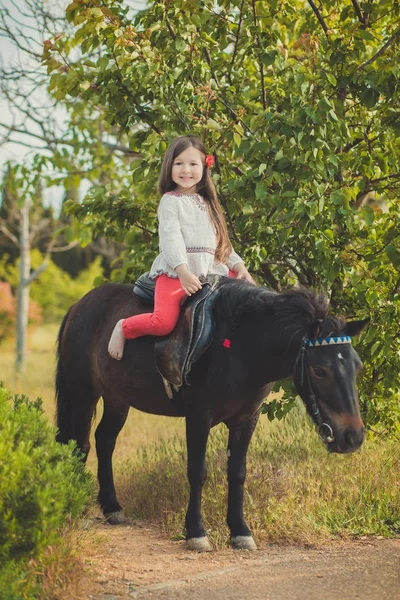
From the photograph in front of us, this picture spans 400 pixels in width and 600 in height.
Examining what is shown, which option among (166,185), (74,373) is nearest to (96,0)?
(166,185)

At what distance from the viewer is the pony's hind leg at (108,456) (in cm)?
547

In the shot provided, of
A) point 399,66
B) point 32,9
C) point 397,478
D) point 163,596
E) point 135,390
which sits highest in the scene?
point 32,9

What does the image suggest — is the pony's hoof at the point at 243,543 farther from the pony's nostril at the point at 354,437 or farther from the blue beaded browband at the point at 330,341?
the blue beaded browband at the point at 330,341

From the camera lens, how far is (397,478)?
5.43m

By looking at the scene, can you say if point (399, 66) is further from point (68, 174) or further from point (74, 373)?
point (68, 174)

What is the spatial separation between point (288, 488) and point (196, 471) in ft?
3.92

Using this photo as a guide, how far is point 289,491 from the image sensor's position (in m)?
5.20

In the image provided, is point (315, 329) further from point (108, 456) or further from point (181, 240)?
point (108, 456)

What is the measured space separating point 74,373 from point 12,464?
203 centimetres

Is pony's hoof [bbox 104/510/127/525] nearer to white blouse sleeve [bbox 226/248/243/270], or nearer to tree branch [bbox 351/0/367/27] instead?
white blouse sleeve [bbox 226/248/243/270]

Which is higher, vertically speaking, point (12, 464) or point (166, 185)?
point (166, 185)

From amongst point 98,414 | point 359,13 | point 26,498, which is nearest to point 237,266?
point 26,498

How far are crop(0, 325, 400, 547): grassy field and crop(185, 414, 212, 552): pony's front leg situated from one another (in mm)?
182

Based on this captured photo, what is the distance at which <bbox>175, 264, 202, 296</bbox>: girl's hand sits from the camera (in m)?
4.23
